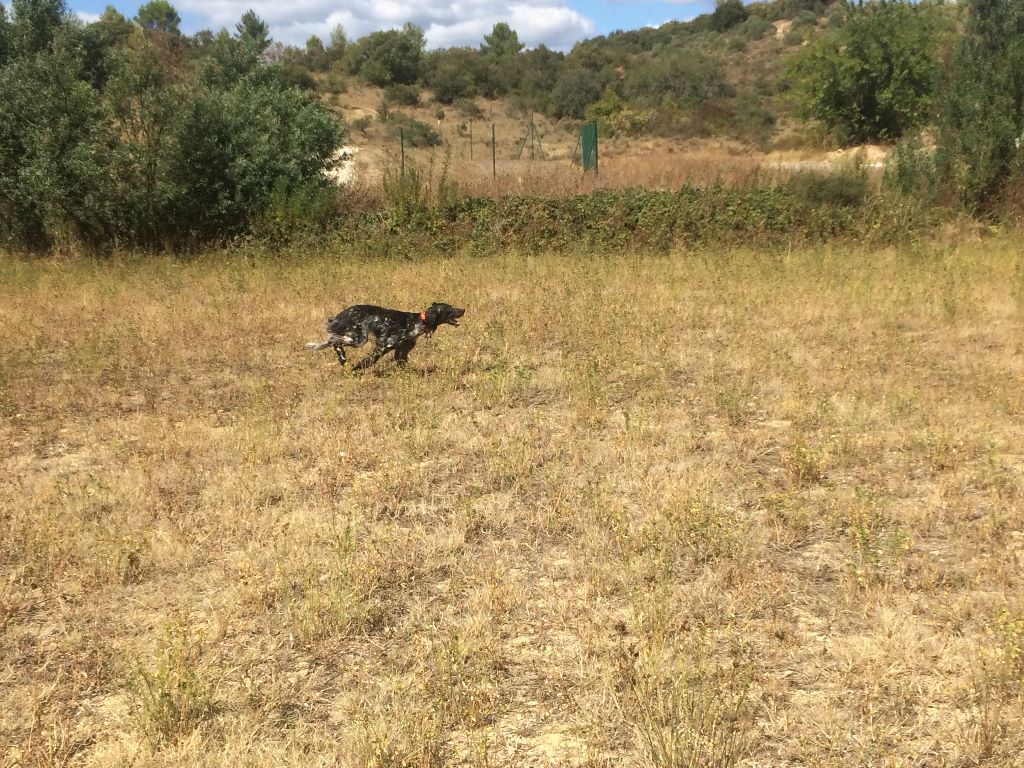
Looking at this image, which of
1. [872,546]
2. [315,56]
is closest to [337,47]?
[315,56]

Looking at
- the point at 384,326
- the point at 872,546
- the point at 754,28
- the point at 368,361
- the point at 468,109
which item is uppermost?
the point at 754,28

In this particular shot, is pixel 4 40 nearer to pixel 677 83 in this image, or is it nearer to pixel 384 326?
pixel 384 326

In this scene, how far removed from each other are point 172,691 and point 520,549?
2.02m

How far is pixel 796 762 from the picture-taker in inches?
115

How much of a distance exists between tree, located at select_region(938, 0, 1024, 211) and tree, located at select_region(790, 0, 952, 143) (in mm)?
15398

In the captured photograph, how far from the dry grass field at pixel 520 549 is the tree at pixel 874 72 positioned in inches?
996

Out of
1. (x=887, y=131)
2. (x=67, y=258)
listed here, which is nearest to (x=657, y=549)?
(x=67, y=258)

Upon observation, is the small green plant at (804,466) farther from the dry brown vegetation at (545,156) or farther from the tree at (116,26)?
the tree at (116,26)

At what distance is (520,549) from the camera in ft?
15.1

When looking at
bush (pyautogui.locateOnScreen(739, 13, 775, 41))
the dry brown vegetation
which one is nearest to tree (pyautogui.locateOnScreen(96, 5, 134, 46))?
the dry brown vegetation

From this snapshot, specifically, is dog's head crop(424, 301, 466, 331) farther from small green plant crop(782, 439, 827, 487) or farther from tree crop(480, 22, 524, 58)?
tree crop(480, 22, 524, 58)

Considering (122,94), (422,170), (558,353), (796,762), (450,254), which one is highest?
(122,94)

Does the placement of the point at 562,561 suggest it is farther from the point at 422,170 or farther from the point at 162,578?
the point at 422,170

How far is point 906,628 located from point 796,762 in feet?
3.67
